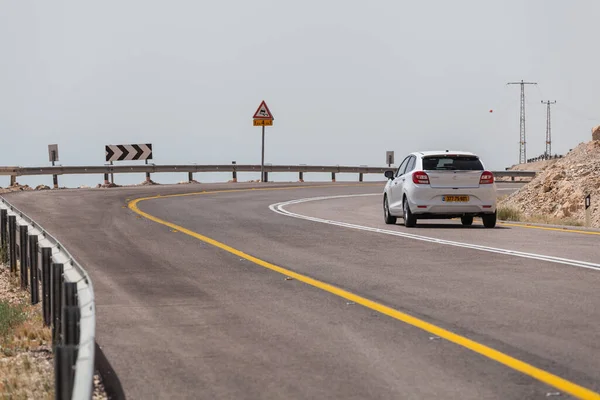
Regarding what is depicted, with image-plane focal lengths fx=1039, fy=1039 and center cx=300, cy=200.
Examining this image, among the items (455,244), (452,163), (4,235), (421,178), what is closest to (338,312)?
(455,244)

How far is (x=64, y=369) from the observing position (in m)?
5.54

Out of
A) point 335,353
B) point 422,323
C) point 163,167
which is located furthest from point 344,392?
point 163,167

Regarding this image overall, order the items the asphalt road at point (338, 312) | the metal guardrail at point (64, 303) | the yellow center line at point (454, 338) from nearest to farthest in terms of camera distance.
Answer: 1. the metal guardrail at point (64, 303)
2. the yellow center line at point (454, 338)
3. the asphalt road at point (338, 312)

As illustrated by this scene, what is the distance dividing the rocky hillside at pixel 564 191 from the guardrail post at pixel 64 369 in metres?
22.3

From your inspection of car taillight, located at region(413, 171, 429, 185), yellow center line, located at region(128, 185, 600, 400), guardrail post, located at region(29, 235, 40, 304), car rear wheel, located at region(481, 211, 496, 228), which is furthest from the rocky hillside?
guardrail post, located at region(29, 235, 40, 304)

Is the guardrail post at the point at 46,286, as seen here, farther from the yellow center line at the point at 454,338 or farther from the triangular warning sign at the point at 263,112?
the triangular warning sign at the point at 263,112

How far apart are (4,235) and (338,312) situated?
892 centimetres

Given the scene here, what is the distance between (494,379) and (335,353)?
1.42 metres

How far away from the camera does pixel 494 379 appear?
676 cm

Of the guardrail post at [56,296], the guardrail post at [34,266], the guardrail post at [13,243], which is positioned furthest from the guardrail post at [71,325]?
the guardrail post at [13,243]

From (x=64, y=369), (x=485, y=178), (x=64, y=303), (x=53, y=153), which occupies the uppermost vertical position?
(x=53, y=153)

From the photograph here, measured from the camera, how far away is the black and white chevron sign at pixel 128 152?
50.2m

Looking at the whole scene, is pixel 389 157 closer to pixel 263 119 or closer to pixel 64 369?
pixel 263 119

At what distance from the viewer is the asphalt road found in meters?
6.88
